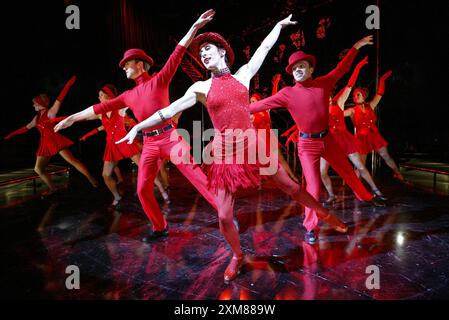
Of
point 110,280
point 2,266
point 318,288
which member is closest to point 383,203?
point 318,288

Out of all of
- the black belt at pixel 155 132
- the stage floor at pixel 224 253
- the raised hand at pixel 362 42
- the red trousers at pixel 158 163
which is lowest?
the stage floor at pixel 224 253

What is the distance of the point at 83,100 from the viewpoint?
6.41m

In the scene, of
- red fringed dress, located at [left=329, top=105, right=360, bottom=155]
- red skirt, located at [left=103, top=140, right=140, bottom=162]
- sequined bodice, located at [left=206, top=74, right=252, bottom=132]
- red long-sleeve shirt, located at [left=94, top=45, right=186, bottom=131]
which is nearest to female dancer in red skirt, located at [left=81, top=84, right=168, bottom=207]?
red skirt, located at [left=103, top=140, right=140, bottom=162]

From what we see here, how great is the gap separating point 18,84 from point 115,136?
4.64 metres

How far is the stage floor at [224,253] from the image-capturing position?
1.89 m

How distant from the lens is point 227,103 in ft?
6.36

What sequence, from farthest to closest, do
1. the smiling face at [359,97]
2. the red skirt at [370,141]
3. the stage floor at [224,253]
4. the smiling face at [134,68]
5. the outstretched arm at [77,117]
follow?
the red skirt at [370,141] → the smiling face at [359,97] → the smiling face at [134,68] → the outstretched arm at [77,117] → the stage floor at [224,253]

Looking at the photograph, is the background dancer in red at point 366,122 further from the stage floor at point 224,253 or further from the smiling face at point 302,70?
the smiling face at point 302,70

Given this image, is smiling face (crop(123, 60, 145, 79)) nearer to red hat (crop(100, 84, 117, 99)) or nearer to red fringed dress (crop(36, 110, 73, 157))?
red hat (crop(100, 84, 117, 99))

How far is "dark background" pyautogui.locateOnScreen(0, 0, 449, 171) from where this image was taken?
247 inches

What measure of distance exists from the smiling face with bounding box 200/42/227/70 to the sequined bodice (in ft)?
0.35

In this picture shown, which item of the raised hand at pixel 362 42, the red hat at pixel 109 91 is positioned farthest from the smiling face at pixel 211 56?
the red hat at pixel 109 91

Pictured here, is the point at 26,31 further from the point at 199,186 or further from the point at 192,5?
the point at 199,186

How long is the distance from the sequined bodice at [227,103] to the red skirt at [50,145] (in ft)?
13.8
